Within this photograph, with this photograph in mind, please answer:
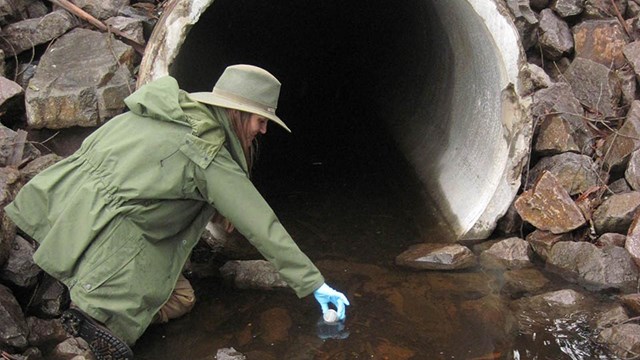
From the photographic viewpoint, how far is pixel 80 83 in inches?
189

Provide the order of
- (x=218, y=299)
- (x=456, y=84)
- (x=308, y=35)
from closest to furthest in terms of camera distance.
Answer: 1. (x=218, y=299)
2. (x=456, y=84)
3. (x=308, y=35)

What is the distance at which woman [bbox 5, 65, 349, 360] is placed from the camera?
11.1 ft

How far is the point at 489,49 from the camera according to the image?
16.2ft

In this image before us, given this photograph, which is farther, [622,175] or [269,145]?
[269,145]

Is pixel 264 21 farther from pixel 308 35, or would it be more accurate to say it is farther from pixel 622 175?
pixel 622 175

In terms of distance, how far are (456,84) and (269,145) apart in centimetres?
256

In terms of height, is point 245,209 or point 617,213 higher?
point 245,209

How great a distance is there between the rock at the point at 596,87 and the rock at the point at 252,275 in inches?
114

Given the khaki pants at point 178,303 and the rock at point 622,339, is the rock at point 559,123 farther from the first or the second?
the khaki pants at point 178,303

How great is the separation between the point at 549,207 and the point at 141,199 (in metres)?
2.85

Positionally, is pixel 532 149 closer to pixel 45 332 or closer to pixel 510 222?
pixel 510 222

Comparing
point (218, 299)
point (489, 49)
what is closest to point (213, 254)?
point (218, 299)

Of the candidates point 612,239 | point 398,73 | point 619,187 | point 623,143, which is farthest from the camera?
point 398,73

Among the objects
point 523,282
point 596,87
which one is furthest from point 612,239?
point 596,87
